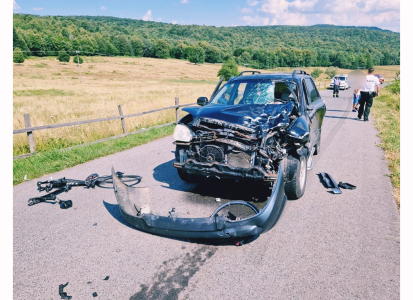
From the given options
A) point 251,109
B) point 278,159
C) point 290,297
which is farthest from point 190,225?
point 251,109

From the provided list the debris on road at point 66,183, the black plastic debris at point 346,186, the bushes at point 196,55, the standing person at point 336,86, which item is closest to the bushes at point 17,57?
the bushes at point 196,55

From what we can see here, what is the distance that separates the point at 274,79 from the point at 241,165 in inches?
94.9

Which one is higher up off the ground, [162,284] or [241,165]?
[241,165]

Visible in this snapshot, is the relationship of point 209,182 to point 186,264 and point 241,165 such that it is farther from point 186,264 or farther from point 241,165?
point 186,264

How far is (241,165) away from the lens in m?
4.52

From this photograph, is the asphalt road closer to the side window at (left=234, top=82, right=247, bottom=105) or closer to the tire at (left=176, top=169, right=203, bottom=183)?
the tire at (left=176, top=169, right=203, bottom=183)

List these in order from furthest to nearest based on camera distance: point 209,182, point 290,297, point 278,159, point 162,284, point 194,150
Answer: point 209,182 → point 194,150 → point 278,159 → point 162,284 → point 290,297

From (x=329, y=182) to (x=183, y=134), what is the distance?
3.04 meters

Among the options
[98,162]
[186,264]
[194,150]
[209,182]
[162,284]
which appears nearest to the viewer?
[162,284]

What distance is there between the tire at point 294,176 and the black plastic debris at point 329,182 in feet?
→ 2.44

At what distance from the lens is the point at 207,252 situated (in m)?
3.61

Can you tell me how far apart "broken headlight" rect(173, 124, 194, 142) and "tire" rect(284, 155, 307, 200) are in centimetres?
161

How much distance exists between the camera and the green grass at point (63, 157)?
6824 mm

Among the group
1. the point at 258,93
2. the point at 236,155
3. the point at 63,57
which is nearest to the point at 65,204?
the point at 236,155
